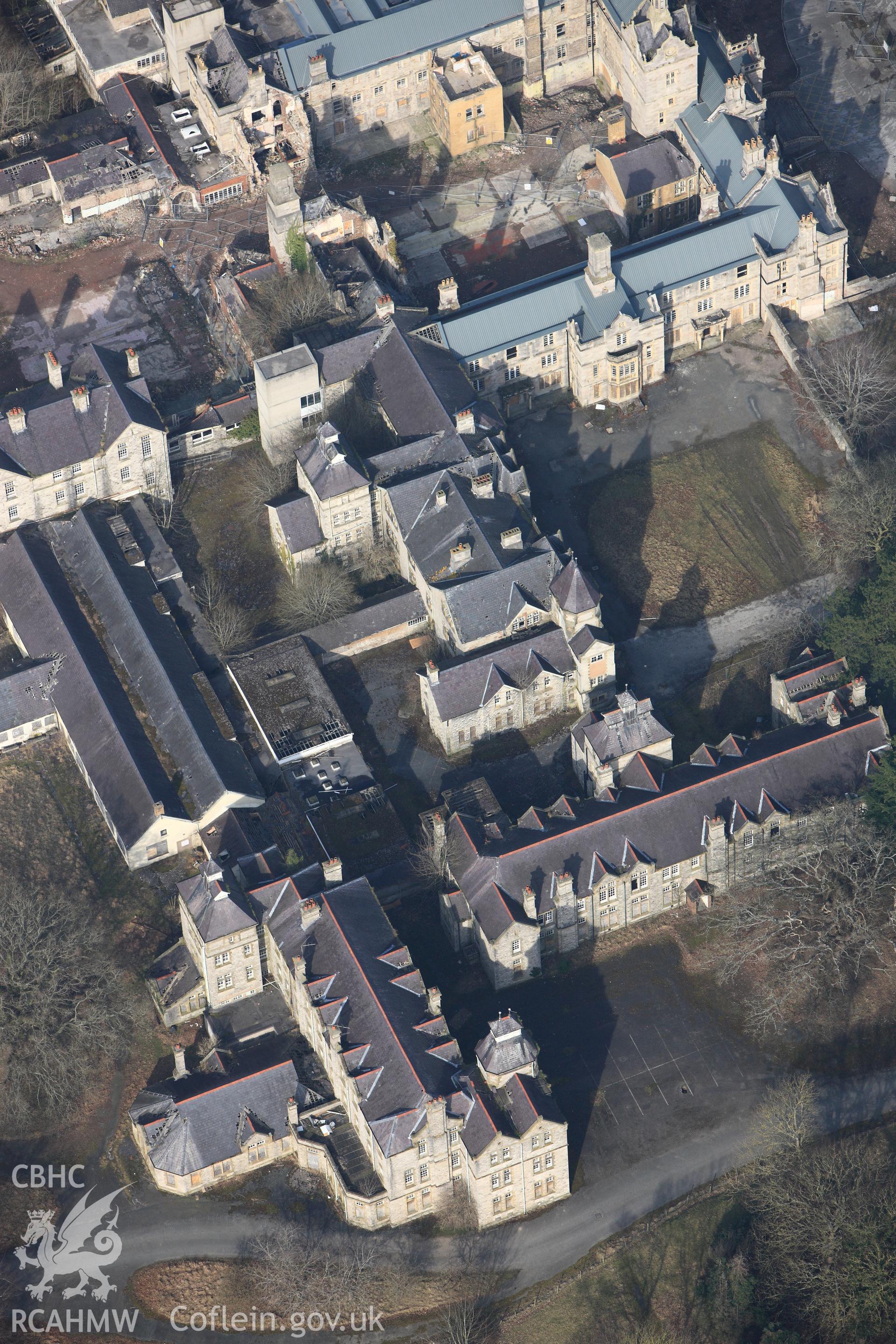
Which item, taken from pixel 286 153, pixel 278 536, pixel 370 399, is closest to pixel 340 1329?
pixel 278 536

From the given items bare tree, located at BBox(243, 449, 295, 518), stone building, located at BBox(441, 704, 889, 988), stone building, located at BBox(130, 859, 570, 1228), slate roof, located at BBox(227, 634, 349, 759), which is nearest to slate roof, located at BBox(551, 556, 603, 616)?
stone building, located at BBox(441, 704, 889, 988)

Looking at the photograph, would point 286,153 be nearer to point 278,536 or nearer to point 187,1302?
point 278,536

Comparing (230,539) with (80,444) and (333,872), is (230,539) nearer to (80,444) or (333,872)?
(80,444)

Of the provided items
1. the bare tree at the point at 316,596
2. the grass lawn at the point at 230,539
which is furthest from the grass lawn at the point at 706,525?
the grass lawn at the point at 230,539

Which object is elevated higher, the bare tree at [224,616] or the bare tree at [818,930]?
the bare tree at [224,616]

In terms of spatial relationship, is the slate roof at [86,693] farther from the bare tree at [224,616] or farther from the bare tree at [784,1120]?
the bare tree at [784,1120]

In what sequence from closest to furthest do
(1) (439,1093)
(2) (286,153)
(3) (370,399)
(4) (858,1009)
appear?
(1) (439,1093) < (4) (858,1009) < (3) (370,399) < (2) (286,153)
